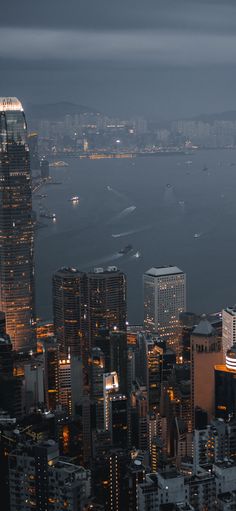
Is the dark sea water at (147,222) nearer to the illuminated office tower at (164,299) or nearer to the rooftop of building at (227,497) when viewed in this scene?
the illuminated office tower at (164,299)

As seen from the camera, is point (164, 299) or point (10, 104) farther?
point (164, 299)

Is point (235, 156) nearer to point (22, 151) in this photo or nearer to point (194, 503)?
point (22, 151)

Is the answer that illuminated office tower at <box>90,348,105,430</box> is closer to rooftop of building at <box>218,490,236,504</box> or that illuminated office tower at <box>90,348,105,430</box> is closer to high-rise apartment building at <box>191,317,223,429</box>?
high-rise apartment building at <box>191,317,223,429</box>

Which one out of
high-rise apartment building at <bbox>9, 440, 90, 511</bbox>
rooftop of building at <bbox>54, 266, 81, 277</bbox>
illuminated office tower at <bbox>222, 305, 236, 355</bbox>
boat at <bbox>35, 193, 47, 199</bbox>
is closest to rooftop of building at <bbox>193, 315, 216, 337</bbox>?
illuminated office tower at <bbox>222, 305, 236, 355</bbox>

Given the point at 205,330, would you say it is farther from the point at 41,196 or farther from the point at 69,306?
the point at 41,196

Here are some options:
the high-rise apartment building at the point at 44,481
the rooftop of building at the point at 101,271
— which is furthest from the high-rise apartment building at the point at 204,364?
the high-rise apartment building at the point at 44,481

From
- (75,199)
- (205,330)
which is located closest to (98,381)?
(205,330)
